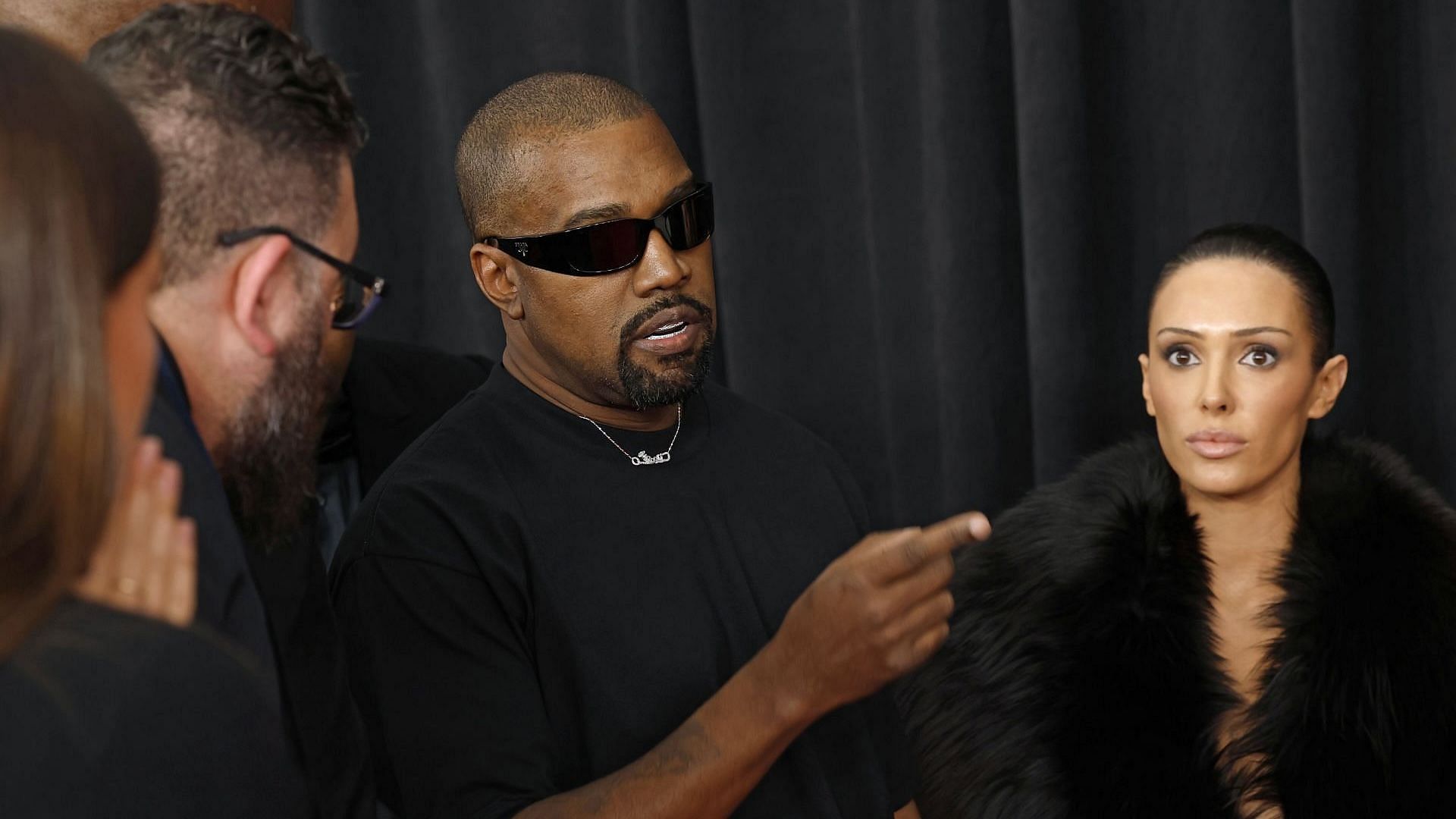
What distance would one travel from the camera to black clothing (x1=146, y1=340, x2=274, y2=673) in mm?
731

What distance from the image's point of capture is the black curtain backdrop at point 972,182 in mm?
1693

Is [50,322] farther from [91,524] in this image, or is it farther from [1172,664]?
[1172,664]

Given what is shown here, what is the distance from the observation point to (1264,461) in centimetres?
143

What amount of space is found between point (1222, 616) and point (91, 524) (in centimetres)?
117

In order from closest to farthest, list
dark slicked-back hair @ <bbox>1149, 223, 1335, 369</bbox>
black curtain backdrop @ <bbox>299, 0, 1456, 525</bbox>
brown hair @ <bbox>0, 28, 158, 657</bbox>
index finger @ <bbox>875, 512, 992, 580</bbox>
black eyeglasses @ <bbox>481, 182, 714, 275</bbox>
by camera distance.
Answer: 1. brown hair @ <bbox>0, 28, 158, 657</bbox>
2. index finger @ <bbox>875, 512, 992, 580</bbox>
3. black eyeglasses @ <bbox>481, 182, 714, 275</bbox>
4. dark slicked-back hair @ <bbox>1149, 223, 1335, 369</bbox>
5. black curtain backdrop @ <bbox>299, 0, 1456, 525</bbox>

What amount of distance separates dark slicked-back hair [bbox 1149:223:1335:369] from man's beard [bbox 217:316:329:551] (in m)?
0.92

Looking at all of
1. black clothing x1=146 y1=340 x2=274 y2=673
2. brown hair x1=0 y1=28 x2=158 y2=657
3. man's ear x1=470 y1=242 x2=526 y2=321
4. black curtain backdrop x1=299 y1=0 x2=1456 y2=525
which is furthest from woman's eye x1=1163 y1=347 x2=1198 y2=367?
brown hair x1=0 y1=28 x2=158 y2=657

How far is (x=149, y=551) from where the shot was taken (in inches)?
27.5

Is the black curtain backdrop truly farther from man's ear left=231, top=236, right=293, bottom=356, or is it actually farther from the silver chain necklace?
man's ear left=231, top=236, right=293, bottom=356

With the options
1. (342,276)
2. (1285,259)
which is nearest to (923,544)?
(342,276)

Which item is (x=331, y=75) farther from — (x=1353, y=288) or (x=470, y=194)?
(x=1353, y=288)

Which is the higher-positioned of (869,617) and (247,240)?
(247,240)

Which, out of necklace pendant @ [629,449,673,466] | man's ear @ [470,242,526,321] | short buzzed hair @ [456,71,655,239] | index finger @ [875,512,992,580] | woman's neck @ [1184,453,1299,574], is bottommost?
woman's neck @ [1184,453,1299,574]

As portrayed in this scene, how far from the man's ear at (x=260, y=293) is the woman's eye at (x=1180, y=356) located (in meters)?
0.93
